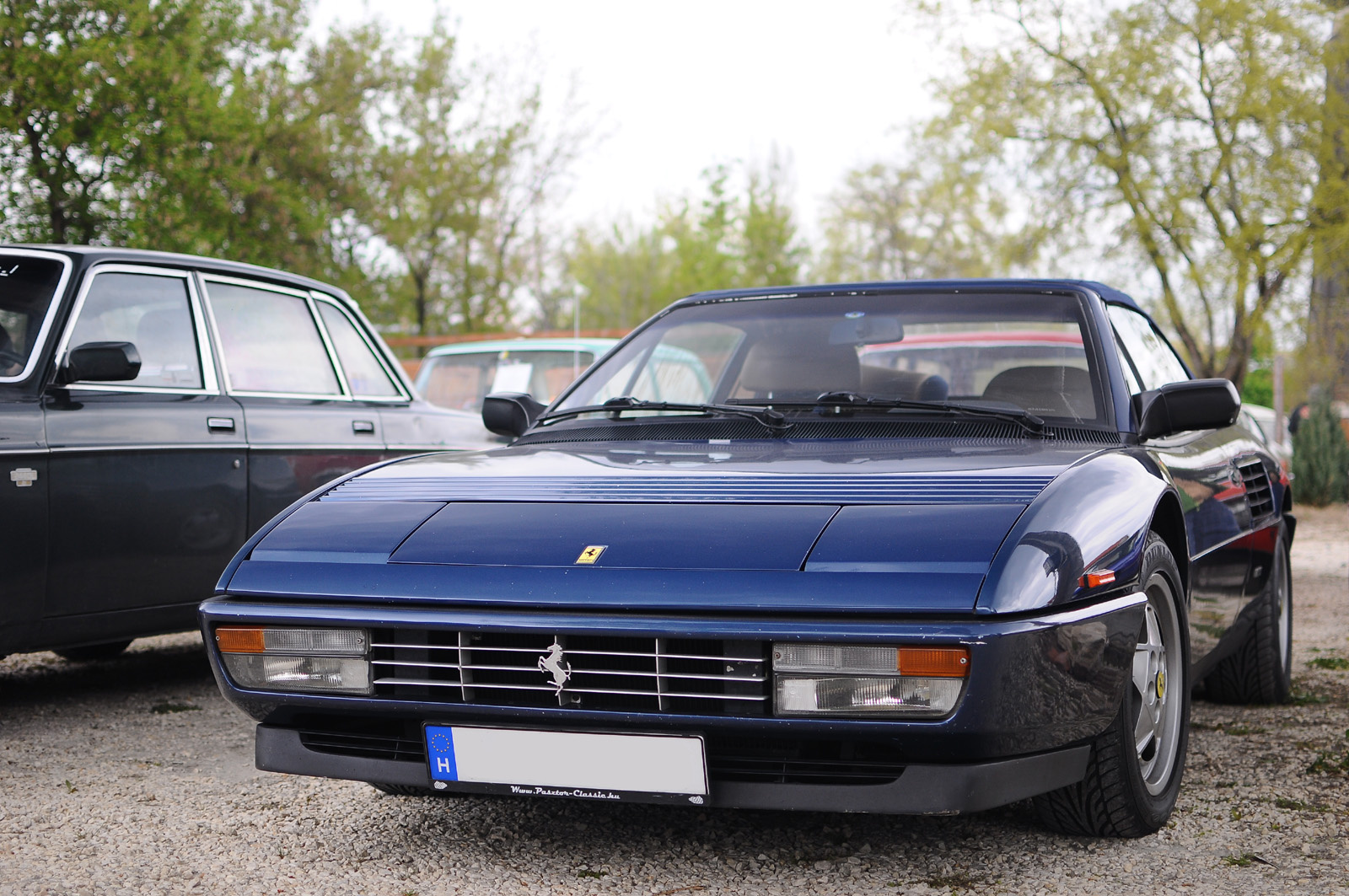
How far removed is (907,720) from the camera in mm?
2342

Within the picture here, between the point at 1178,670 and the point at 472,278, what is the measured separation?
28.2 m

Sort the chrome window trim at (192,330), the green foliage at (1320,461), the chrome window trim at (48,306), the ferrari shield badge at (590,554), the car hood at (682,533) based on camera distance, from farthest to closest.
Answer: the green foliage at (1320,461) → the chrome window trim at (192,330) → the chrome window trim at (48,306) → the ferrari shield badge at (590,554) → the car hood at (682,533)

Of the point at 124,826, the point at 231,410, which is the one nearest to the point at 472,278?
the point at 231,410

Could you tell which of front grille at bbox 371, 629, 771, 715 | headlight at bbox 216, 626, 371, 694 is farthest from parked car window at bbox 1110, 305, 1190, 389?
headlight at bbox 216, 626, 371, 694

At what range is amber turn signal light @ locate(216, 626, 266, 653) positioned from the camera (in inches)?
108

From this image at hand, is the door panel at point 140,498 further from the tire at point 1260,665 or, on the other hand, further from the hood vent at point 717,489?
the tire at point 1260,665

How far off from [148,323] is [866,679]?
360 centimetres

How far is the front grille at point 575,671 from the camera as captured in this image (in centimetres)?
240

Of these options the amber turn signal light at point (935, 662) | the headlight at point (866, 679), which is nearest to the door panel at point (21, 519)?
the headlight at point (866, 679)

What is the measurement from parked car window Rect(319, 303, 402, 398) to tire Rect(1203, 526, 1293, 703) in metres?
3.67

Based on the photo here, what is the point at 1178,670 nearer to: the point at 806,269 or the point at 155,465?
the point at 155,465

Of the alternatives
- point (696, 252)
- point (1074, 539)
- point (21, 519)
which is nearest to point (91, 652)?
point (21, 519)

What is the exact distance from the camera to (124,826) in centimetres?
321

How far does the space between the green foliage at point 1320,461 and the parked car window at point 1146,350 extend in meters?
13.2
